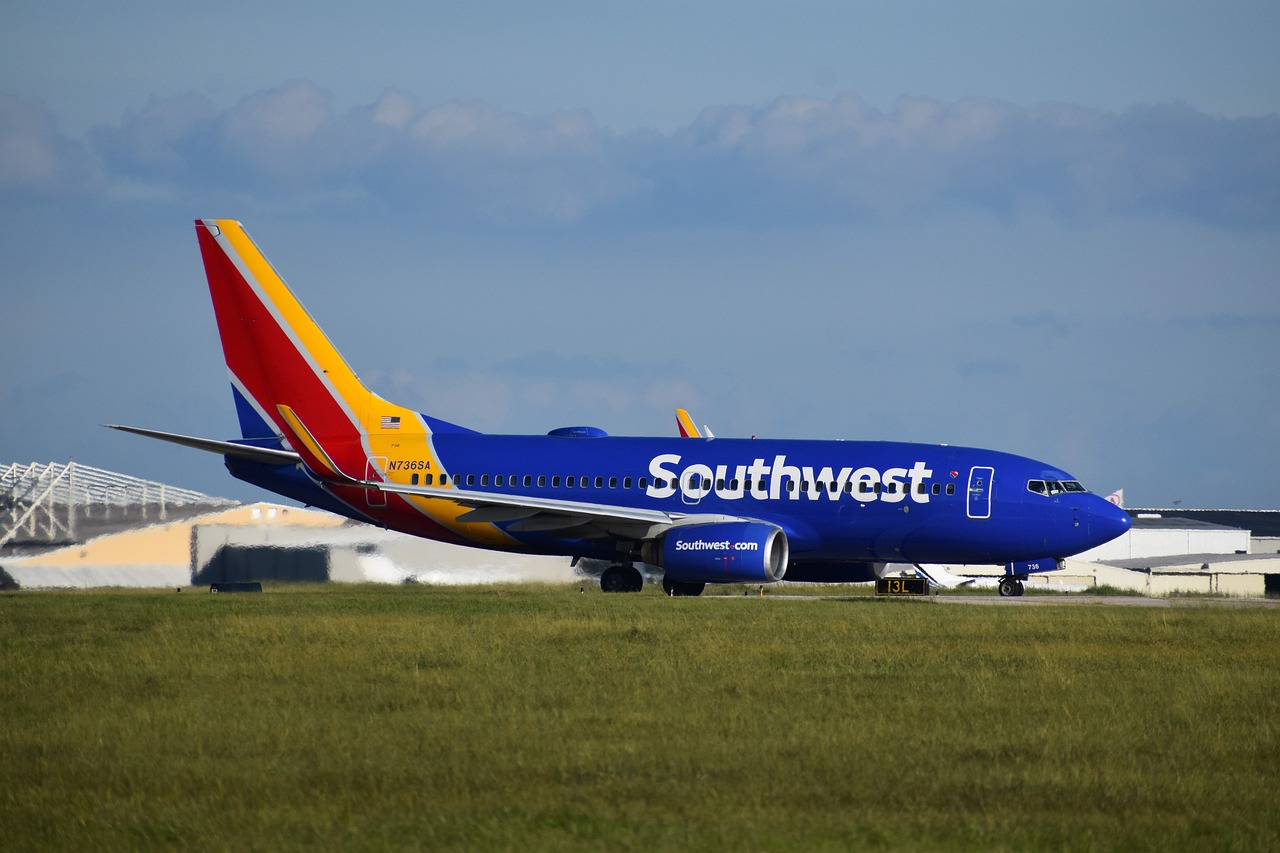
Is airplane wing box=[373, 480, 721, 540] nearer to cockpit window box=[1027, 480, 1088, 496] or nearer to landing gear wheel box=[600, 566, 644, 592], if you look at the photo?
landing gear wheel box=[600, 566, 644, 592]

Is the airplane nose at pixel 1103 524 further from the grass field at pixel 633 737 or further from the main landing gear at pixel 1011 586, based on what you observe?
the grass field at pixel 633 737

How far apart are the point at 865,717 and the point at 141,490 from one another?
38985 mm

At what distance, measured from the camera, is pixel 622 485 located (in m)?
38.0

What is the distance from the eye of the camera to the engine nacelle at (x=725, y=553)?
34219mm

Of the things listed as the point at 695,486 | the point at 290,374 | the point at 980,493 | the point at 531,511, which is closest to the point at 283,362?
the point at 290,374

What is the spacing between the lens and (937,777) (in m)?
11.2

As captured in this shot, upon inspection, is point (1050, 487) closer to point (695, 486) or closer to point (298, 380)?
point (695, 486)

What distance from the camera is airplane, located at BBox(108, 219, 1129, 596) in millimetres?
35344

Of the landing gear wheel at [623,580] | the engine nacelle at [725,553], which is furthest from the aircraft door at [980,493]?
the landing gear wheel at [623,580]

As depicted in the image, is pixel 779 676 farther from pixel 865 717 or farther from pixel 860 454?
pixel 860 454

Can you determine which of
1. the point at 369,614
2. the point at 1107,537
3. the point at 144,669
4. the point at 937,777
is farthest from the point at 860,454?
the point at 937,777

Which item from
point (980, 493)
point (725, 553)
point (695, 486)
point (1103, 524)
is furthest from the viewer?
point (695, 486)

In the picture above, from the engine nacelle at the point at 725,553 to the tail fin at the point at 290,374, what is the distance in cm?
838

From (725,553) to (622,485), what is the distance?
4.48 meters
